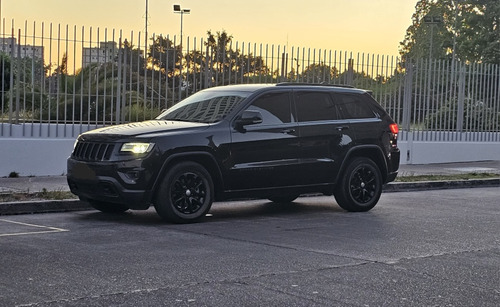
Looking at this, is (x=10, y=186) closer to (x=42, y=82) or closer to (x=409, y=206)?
(x=42, y=82)

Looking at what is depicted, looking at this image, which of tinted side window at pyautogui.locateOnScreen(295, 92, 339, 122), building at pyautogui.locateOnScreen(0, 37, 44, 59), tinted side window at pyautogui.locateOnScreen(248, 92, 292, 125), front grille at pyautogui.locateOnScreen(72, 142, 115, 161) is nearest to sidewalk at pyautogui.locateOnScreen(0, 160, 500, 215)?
front grille at pyautogui.locateOnScreen(72, 142, 115, 161)

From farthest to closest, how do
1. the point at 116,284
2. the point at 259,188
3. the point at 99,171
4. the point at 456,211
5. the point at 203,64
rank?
the point at 203,64 → the point at 456,211 → the point at 259,188 → the point at 99,171 → the point at 116,284

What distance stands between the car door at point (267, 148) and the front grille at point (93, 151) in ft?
5.16

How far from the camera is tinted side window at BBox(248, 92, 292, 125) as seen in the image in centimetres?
1107

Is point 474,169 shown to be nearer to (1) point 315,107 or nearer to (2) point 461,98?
(2) point 461,98

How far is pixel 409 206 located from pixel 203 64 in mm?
6016

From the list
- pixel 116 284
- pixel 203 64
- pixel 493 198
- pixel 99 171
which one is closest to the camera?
pixel 116 284

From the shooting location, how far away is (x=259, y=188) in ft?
35.8

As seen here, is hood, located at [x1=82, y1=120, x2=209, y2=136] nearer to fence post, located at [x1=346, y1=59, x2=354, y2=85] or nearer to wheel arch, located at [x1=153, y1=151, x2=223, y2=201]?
wheel arch, located at [x1=153, y1=151, x2=223, y2=201]

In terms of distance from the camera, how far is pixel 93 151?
1033 cm

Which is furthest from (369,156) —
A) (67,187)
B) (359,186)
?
Result: (67,187)

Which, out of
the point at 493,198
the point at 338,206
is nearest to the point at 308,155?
the point at 338,206

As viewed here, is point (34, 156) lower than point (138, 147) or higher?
lower

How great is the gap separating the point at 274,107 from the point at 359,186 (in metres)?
1.81
